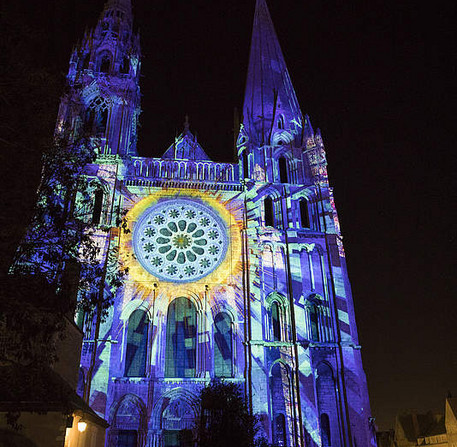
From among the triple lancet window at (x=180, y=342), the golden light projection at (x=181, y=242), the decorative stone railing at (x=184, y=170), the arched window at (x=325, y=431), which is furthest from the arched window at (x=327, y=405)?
the decorative stone railing at (x=184, y=170)

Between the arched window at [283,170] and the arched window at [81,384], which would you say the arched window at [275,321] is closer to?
the arched window at [283,170]

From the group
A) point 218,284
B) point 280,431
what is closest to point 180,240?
point 218,284

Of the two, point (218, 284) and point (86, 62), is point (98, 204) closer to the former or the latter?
point (218, 284)

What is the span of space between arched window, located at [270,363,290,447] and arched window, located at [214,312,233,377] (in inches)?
85.5

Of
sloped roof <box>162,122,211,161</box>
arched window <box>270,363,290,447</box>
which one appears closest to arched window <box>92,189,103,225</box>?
sloped roof <box>162,122,211,161</box>

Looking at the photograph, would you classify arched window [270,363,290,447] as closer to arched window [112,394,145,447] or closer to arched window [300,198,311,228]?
arched window [112,394,145,447]

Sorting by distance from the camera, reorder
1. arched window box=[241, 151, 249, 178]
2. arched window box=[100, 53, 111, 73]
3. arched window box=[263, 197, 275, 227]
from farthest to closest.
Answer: arched window box=[100, 53, 111, 73] → arched window box=[241, 151, 249, 178] → arched window box=[263, 197, 275, 227]

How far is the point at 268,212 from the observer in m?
26.8

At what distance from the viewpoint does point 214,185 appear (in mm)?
26094

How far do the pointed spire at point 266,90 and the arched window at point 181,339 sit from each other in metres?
12.0

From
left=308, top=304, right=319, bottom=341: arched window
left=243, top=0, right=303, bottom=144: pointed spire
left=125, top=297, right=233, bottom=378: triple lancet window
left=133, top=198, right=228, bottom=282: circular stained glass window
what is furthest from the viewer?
left=243, top=0, right=303, bottom=144: pointed spire

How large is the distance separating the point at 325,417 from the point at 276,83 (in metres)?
22.6

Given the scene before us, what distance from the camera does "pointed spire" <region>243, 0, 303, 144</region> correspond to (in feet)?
98.6

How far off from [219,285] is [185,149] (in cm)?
919
